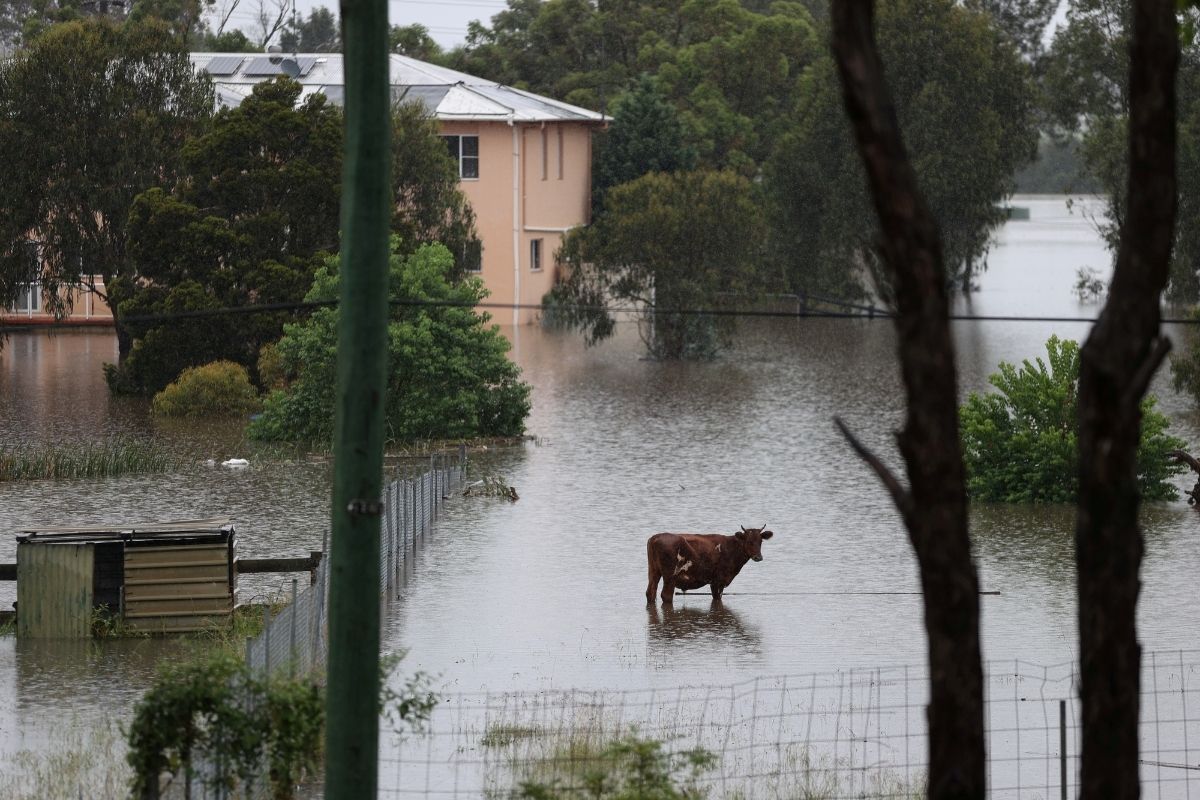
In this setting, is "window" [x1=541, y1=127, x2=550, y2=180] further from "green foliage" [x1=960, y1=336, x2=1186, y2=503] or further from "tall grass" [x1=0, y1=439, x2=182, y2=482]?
"green foliage" [x1=960, y1=336, x2=1186, y2=503]

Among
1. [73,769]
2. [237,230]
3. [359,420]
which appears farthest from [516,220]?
[359,420]

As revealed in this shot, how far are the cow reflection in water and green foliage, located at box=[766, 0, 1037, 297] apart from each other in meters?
42.3

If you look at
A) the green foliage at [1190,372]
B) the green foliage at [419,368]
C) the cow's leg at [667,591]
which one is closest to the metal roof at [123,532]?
the cow's leg at [667,591]

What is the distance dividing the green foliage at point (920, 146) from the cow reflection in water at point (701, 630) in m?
42.3

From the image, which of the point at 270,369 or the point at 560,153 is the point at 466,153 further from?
the point at 270,369

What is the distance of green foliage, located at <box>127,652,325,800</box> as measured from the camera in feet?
32.6

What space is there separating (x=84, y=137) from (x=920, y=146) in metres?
31.4

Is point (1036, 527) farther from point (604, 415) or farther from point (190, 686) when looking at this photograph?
point (190, 686)

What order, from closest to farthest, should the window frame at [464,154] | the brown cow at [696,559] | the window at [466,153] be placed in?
the brown cow at [696,559]
the window frame at [464,154]
the window at [466,153]

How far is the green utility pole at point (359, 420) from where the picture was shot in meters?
8.60

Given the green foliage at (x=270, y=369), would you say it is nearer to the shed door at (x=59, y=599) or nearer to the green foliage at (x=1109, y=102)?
the shed door at (x=59, y=599)

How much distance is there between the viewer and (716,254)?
5462cm

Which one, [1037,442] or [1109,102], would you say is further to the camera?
[1109,102]

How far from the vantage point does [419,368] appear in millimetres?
35344
